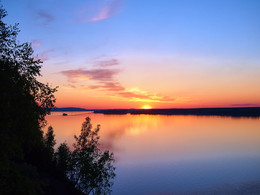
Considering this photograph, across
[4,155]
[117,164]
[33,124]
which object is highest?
[33,124]

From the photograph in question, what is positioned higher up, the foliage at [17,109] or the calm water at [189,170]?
the foliage at [17,109]

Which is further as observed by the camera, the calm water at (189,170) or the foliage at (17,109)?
the calm water at (189,170)

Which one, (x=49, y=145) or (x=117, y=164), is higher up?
(x=49, y=145)

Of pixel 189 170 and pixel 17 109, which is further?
pixel 189 170

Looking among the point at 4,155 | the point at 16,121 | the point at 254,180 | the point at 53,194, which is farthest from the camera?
the point at 254,180

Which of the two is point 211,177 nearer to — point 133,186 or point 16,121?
point 133,186

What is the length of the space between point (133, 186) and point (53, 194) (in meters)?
24.5

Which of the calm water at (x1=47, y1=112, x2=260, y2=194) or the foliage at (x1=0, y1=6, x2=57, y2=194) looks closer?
the foliage at (x1=0, y1=6, x2=57, y2=194)

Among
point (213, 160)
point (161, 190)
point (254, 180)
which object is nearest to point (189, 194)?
point (161, 190)

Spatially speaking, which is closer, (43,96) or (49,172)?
(43,96)

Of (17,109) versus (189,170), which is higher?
(17,109)

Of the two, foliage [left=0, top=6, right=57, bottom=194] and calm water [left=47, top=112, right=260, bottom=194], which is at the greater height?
foliage [left=0, top=6, right=57, bottom=194]

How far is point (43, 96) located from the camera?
59.6ft

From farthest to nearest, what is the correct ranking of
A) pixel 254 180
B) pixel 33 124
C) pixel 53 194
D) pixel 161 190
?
pixel 254 180, pixel 161 190, pixel 53 194, pixel 33 124
